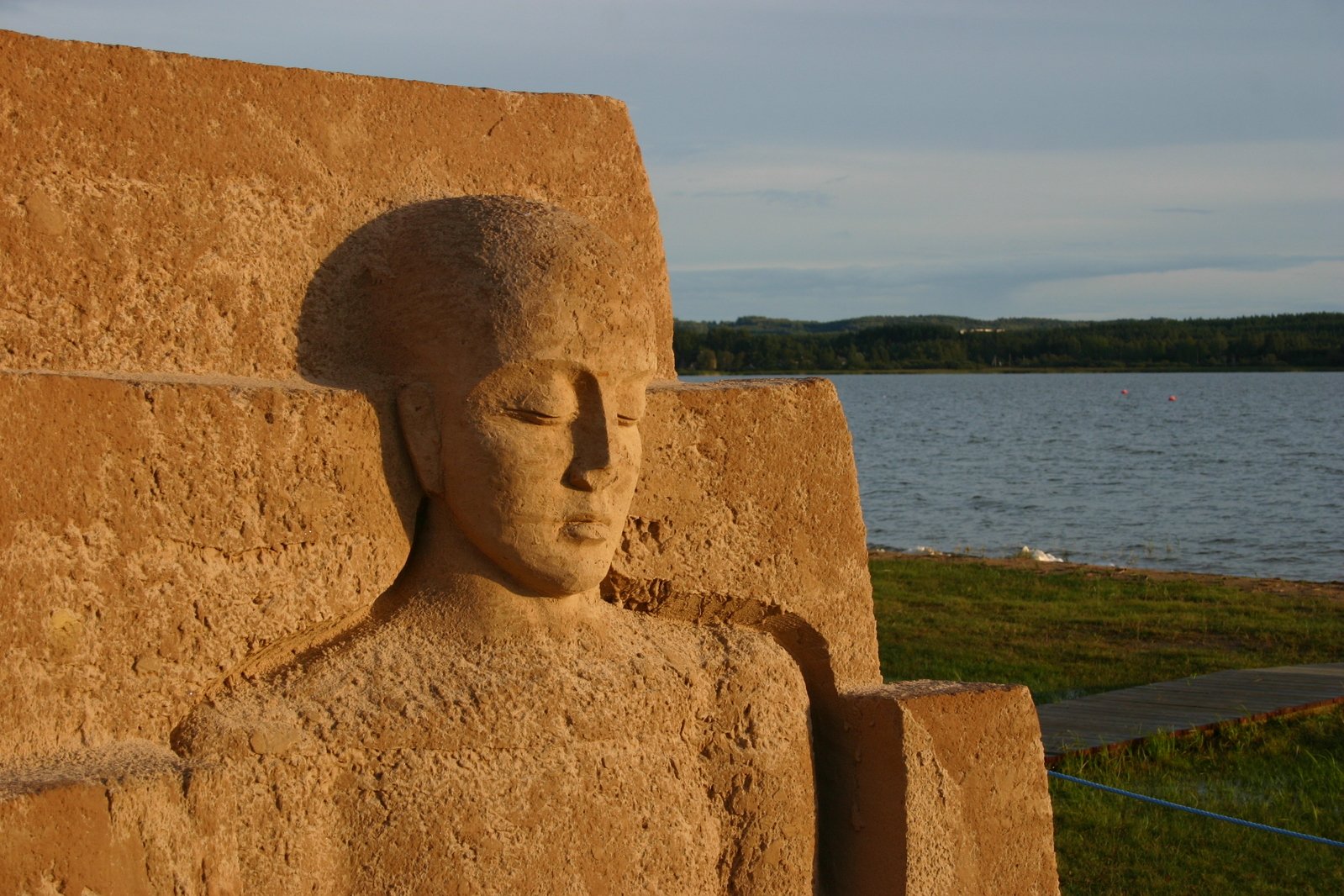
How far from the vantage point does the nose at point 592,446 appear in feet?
8.72

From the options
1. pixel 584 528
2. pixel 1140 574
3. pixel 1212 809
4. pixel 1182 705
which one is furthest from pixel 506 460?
pixel 1140 574

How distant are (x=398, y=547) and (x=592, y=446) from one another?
36cm

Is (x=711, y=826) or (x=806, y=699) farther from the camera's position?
(x=806, y=699)

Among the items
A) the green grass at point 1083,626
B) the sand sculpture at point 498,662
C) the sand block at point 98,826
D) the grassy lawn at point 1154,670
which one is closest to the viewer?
the sand block at point 98,826

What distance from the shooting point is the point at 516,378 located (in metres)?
2.62

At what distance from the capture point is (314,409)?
2.53 meters

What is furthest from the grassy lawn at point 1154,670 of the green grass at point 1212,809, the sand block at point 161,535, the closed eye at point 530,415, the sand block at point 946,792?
the sand block at point 161,535

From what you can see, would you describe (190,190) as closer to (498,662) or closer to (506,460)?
(506,460)

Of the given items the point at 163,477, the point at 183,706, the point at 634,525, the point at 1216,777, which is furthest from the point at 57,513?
the point at 1216,777

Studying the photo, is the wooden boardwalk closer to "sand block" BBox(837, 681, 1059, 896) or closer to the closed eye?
"sand block" BBox(837, 681, 1059, 896)

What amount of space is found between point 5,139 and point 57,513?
634 mm

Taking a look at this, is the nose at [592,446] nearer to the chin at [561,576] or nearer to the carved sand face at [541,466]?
the carved sand face at [541,466]

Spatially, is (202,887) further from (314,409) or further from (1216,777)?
(1216,777)

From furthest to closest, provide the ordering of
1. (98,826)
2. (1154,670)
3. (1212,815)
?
(1154,670) < (1212,815) < (98,826)
